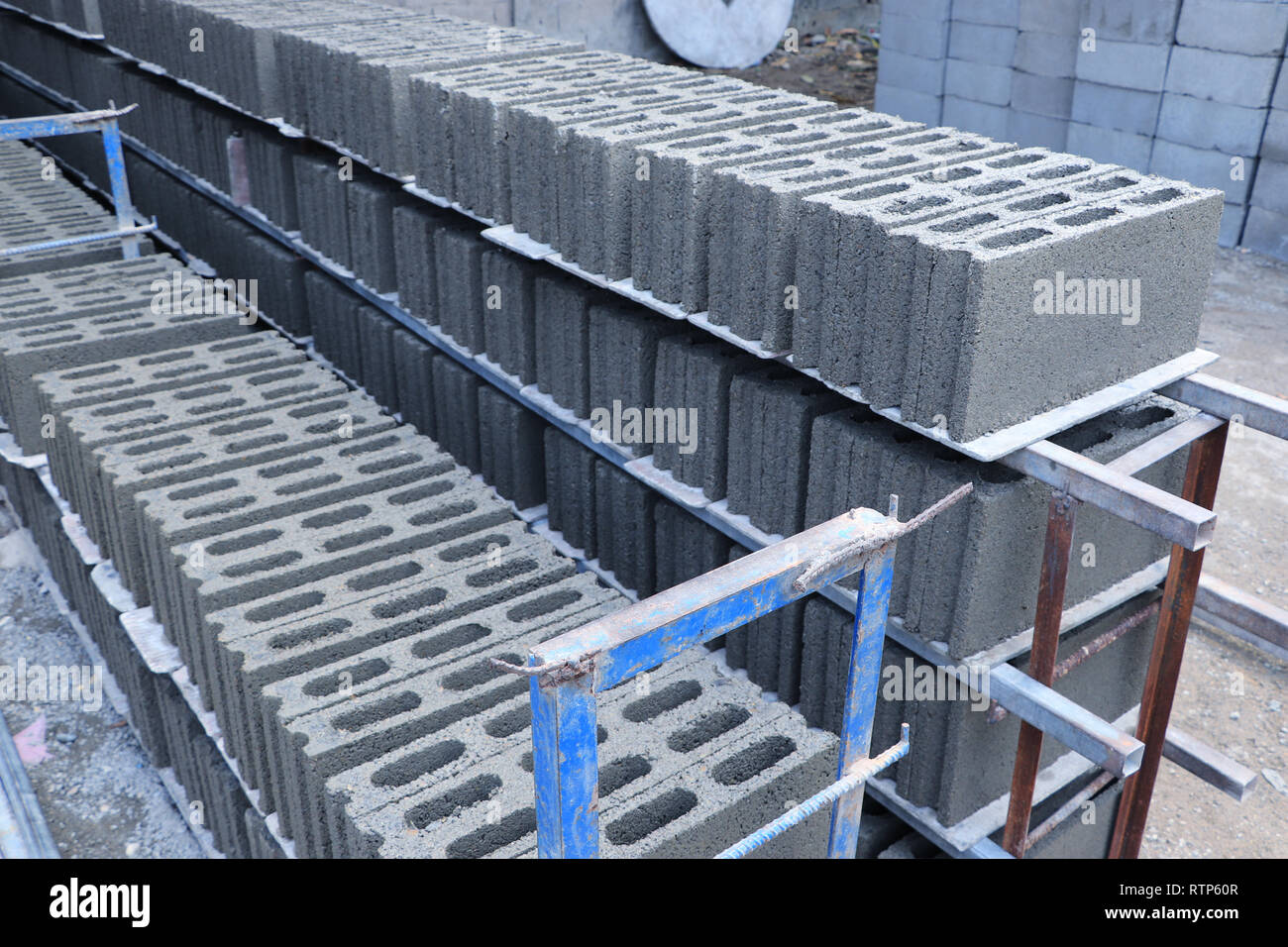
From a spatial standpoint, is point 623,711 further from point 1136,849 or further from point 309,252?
point 309,252

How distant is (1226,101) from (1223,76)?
224mm

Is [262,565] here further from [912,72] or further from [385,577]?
[912,72]

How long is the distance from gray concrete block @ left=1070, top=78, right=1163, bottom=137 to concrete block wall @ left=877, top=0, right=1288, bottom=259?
0.01 meters

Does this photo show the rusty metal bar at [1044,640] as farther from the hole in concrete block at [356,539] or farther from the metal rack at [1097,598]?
the hole in concrete block at [356,539]

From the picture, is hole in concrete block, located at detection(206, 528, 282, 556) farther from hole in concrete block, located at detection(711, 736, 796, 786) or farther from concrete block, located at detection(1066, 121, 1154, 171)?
concrete block, located at detection(1066, 121, 1154, 171)

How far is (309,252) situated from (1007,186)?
4.22m

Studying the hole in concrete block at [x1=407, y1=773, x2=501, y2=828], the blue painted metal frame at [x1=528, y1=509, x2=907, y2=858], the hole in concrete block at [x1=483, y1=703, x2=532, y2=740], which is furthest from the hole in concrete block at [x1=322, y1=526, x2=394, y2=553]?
the blue painted metal frame at [x1=528, y1=509, x2=907, y2=858]

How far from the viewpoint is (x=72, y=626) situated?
5.70 m

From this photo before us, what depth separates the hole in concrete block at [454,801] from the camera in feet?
9.27

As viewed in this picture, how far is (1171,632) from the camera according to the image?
11.4 feet

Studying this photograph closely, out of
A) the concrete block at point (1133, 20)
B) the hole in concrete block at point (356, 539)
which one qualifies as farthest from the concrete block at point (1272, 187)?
the hole in concrete block at point (356, 539)

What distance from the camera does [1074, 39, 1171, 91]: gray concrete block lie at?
10.7 metres

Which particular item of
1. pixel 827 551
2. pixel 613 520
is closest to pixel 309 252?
pixel 613 520

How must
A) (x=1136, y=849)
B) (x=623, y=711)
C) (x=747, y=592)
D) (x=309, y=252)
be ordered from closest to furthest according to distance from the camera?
(x=747, y=592), (x=623, y=711), (x=1136, y=849), (x=309, y=252)
